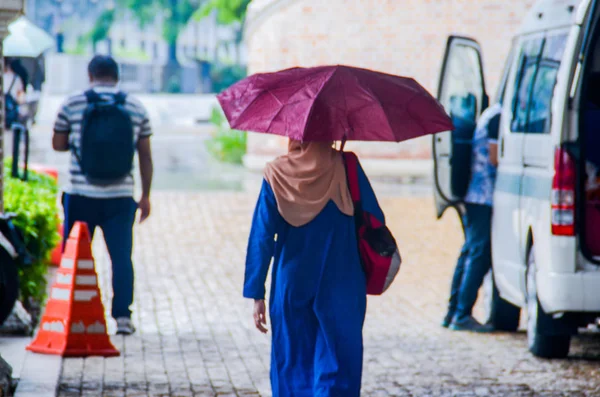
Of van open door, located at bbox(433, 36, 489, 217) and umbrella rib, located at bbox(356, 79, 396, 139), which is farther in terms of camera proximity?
van open door, located at bbox(433, 36, 489, 217)

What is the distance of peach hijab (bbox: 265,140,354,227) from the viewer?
5.06 meters

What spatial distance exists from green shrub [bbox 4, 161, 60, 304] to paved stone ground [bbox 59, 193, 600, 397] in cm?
84

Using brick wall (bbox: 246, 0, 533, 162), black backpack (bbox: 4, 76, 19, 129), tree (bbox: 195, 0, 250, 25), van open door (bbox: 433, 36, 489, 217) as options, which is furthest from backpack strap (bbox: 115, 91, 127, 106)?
tree (bbox: 195, 0, 250, 25)

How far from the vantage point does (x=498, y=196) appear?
822 centimetres

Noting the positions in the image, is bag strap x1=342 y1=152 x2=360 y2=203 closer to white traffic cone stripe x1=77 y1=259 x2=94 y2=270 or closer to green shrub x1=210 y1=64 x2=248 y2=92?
white traffic cone stripe x1=77 y1=259 x2=94 y2=270

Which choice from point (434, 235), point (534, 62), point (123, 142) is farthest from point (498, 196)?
point (434, 235)

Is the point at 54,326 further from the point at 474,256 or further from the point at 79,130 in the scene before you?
the point at 474,256

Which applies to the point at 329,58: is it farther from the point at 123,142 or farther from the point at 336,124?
the point at 336,124

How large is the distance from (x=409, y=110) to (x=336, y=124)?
390 mm

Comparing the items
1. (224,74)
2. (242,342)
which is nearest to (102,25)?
(224,74)

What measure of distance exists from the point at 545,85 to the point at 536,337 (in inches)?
64.6

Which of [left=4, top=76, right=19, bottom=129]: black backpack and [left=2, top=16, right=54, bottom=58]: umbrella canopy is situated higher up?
[left=2, top=16, right=54, bottom=58]: umbrella canopy

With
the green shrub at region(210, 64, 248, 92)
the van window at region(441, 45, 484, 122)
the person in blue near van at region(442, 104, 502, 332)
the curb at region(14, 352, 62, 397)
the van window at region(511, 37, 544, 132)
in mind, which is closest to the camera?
the curb at region(14, 352, 62, 397)

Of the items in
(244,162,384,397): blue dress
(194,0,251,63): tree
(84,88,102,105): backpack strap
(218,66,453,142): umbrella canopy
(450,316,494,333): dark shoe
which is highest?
(194,0,251,63): tree
